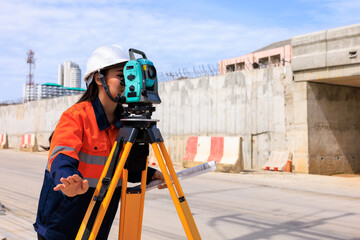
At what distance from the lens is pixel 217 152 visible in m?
12.4

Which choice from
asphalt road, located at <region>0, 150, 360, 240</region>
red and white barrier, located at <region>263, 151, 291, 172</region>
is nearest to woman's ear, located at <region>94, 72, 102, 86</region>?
asphalt road, located at <region>0, 150, 360, 240</region>

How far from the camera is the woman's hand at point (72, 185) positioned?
1.78 metres

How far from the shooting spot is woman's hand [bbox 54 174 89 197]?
1776mm

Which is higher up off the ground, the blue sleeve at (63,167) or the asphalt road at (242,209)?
the blue sleeve at (63,167)

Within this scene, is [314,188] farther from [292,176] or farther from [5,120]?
[5,120]

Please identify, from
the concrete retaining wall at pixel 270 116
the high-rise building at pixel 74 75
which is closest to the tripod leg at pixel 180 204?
the concrete retaining wall at pixel 270 116

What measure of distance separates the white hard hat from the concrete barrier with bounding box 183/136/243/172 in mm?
9595

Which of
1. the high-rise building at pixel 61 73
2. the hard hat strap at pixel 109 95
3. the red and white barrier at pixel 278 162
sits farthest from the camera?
the high-rise building at pixel 61 73

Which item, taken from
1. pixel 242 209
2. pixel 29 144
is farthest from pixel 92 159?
pixel 29 144

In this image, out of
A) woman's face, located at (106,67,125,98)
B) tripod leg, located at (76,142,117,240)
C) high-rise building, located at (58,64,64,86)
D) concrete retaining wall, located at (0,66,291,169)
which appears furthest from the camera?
high-rise building, located at (58,64,64,86)

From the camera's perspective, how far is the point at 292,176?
11031 millimetres

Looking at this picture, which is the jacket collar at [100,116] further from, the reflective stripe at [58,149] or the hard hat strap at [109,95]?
the reflective stripe at [58,149]

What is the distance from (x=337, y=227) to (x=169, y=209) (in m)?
2.39

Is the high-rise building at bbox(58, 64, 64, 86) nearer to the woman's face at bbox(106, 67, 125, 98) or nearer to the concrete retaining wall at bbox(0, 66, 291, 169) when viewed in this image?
the concrete retaining wall at bbox(0, 66, 291, 169)
